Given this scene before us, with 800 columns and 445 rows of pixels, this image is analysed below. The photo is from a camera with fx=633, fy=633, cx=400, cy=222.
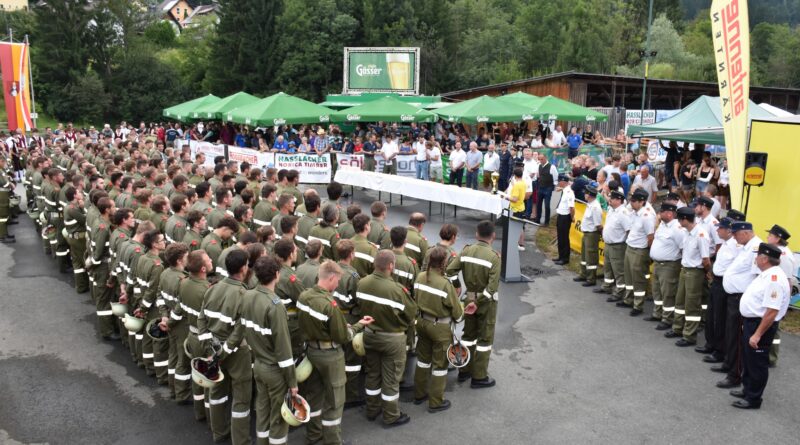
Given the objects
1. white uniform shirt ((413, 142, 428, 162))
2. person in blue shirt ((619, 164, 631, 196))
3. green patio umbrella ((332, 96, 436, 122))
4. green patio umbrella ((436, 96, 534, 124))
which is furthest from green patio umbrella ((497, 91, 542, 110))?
person in blue shirt ((619, 164, 631, 196))

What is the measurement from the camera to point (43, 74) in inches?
1891

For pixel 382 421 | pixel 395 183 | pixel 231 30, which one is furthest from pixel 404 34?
pixel 382 421

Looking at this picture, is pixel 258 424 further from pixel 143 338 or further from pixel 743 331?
pixel 743 331

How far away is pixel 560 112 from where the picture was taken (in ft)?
68.1

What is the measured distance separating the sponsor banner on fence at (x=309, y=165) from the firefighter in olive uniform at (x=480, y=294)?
1301 cm

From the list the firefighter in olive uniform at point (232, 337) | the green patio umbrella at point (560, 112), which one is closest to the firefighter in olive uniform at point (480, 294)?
the firefighter in olive uniform at point (232, 337)

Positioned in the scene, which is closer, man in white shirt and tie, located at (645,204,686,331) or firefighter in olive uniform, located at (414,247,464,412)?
firefighter in olive uniform, located at (414,247,464,412)

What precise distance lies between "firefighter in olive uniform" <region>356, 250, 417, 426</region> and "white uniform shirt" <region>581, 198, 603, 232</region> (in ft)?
19.3

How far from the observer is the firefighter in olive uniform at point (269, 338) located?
5.52 meters

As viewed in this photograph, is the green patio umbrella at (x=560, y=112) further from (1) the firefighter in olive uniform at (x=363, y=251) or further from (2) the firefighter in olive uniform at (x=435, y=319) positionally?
(2) the firefighter in olive uniform at (x=435, y=319)

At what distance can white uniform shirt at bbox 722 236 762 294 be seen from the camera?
7.48 metres

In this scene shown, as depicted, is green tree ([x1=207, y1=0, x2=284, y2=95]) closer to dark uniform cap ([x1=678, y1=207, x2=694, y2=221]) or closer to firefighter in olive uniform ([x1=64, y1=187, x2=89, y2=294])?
firefighter in olive uniform ([x1=64, y1=187, x2=89, y2=294])

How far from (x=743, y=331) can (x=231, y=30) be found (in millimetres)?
49731

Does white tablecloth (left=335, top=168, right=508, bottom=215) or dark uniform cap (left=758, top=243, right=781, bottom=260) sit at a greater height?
dark uniform cap (left=758, top=243, right=781, bottom=260)
